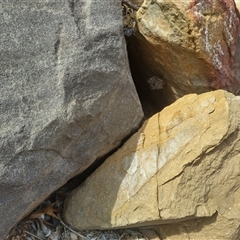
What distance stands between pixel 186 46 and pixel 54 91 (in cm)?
67

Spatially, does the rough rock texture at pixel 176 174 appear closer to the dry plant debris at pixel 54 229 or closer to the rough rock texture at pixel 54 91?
the dry plant debris at pixel 54 229

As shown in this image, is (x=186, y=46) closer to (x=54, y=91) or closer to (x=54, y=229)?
(x=54, y=91)

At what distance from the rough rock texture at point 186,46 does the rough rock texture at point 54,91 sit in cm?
22

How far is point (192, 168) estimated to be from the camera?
1703 millimetres

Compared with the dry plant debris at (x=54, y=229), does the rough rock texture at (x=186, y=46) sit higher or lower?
higher

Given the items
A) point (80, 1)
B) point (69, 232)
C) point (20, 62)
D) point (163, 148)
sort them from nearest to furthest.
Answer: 1. point (20, 62)
2. point (80, 1)
3. point (163, 148)
4. point (69, 232)

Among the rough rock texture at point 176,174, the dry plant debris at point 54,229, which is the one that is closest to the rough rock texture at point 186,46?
the rough rock texture at point 176,174

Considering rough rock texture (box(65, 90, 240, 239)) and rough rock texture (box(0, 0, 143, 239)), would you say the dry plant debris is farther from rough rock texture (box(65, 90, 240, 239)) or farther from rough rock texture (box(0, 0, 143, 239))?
rough rock texture (box(0, 0, 143, 239))

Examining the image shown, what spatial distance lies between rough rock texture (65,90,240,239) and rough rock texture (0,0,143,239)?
0.17 metres

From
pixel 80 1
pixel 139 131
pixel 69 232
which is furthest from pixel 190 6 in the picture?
pixel 69 232

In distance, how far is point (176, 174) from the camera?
169 cm

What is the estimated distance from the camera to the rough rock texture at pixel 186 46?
5.70ft

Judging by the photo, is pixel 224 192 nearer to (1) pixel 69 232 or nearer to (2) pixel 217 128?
(2) pixel 217 128

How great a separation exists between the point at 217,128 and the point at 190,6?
554mm
